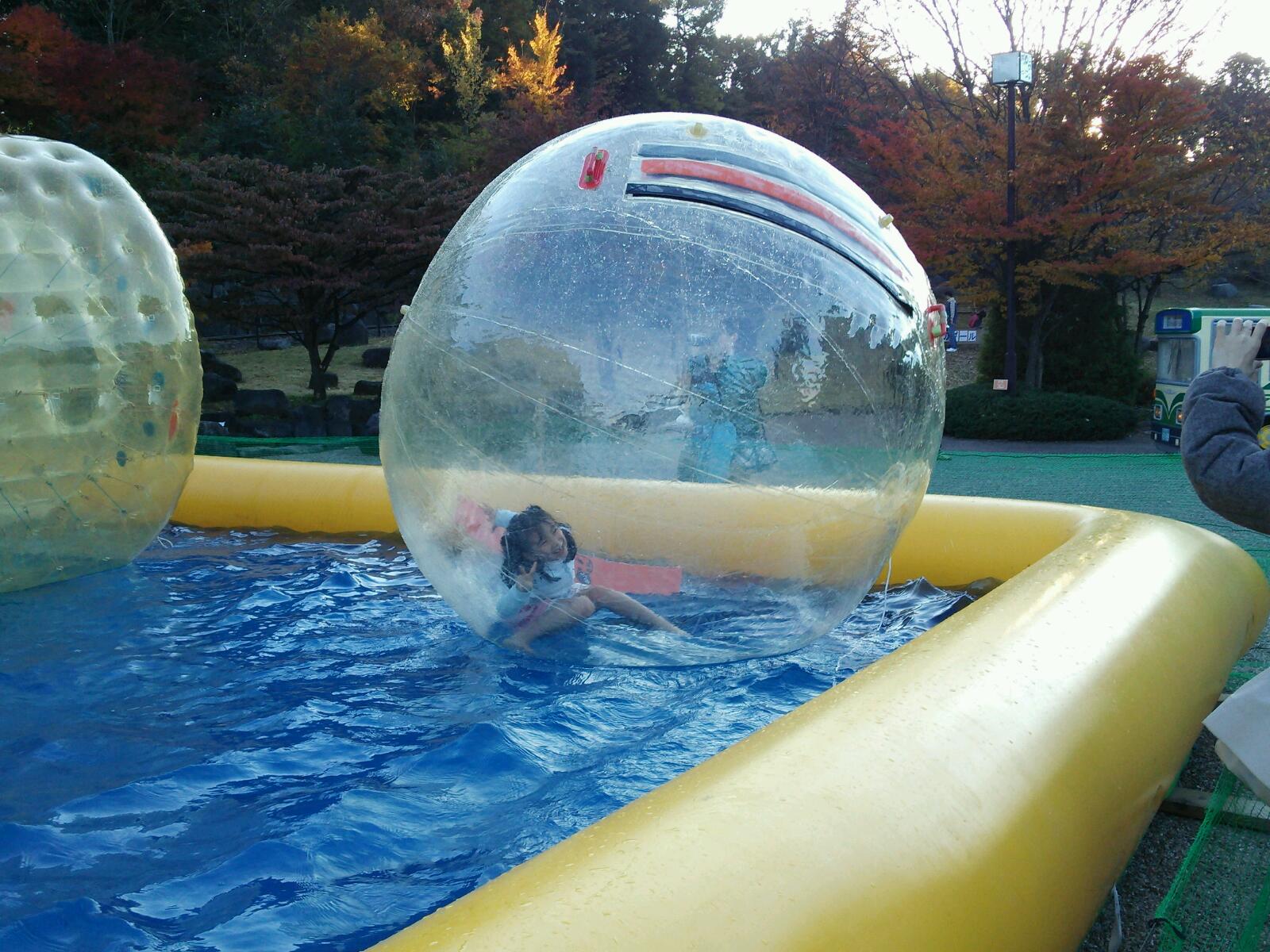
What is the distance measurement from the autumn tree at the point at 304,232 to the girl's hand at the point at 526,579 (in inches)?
465

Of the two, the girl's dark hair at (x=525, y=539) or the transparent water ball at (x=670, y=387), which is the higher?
the transparent water ball at (x=670, y=387)

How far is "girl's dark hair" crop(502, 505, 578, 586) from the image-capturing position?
2787mm

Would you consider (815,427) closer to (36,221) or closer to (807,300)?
(807,300)

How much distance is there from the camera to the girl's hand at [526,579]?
2.87m

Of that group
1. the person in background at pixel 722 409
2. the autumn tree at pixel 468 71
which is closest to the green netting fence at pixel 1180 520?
the person in background at pixel 722 409

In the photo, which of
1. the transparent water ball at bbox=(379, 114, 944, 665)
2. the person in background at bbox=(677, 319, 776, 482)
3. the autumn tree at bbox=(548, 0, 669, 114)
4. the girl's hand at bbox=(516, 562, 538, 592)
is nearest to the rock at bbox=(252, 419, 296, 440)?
the transparent water ball at bbox=(379, 114, 944, 665)

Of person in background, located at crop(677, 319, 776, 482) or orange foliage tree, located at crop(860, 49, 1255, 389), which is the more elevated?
orange foliage tree, located at crop(860, 49, 1255, 389)

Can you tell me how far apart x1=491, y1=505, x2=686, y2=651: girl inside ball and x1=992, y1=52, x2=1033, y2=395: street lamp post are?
40.3ft

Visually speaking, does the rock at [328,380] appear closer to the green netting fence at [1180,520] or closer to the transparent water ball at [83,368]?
the green netting fence at [1180,520]

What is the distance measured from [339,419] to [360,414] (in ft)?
0.84

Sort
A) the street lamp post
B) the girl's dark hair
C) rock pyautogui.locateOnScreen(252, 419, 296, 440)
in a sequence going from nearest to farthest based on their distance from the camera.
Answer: the girl's dark hair
rock pyautogui.locateOnScreen(252, 419, 296, 440)
the street lamp post

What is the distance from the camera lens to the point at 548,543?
281 cm

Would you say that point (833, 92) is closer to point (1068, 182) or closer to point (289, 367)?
point (1068, 182)

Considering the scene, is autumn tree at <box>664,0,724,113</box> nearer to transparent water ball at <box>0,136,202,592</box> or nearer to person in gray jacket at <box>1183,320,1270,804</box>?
transparent water ball at <box>0,136,202,592</box>
